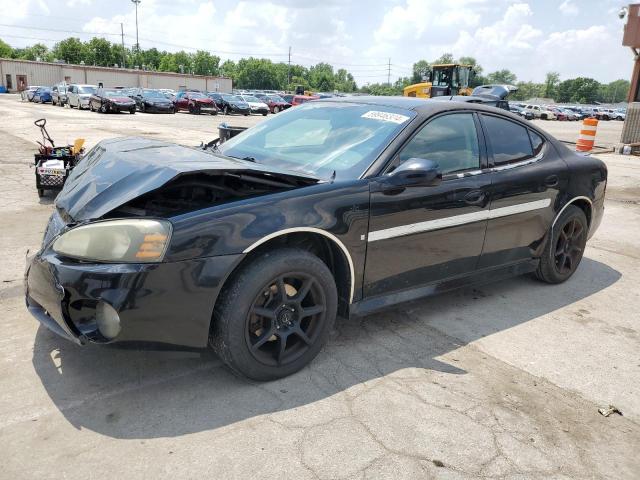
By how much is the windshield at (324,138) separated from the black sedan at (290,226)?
0.05ft

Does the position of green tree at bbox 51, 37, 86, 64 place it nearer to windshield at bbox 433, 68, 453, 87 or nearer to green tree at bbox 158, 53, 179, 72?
green tree at bbox 158, 53, 179, 72

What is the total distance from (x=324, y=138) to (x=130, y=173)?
1.34 meters

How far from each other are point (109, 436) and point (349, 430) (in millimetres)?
1106

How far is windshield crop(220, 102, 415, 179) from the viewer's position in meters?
3.29

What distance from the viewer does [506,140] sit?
13.3 feet

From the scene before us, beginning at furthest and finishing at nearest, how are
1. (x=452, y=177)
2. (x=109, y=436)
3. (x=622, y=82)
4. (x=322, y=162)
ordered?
1. (x=622, y=82)
2. (x=452, y=177)
3. (x=322, y=162)
4. (x=109, y=436)

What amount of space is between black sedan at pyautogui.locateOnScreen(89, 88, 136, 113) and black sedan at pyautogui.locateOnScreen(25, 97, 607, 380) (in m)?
26.9

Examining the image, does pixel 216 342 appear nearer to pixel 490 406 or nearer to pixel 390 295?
pixel 390 295

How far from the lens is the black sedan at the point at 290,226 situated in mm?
2490

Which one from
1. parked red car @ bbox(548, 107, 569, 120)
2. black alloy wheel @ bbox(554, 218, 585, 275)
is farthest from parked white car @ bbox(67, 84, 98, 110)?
parked red car @ bbox(548, 107, 569, 120)

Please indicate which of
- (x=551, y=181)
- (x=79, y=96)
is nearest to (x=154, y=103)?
(x=79, y=96)

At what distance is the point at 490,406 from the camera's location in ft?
9.30

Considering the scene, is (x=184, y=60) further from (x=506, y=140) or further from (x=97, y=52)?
(x=506, y=140)

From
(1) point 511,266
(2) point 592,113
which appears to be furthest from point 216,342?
(2) point 592,113
